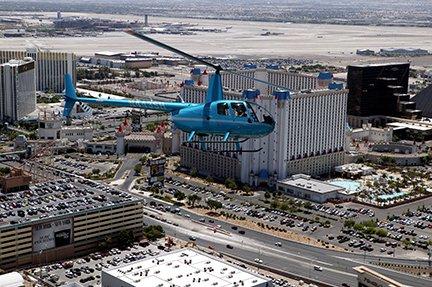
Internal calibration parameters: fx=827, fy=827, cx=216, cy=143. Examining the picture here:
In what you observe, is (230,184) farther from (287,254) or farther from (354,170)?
(287,254)

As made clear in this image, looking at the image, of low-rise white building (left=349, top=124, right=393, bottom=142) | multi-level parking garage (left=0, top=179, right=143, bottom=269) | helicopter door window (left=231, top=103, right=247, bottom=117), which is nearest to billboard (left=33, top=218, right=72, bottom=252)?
multi-level parking garage (left=0, top=179, right=143, bottom=269)

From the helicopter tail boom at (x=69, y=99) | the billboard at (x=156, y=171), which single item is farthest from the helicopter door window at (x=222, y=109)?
the billboard at (x=156, y=171)

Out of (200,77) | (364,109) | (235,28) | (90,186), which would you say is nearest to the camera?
(90,186)

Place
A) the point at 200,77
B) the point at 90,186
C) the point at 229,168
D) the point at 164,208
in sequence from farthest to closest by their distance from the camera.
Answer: the point at 200,77 < the point at 229,168 < the point at 164,208 < the point at 90,186

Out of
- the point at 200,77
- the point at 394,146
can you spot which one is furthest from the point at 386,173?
the point at 200,77

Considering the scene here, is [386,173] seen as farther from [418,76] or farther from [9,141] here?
[418,76]

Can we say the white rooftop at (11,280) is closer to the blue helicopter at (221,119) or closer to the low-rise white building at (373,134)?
the blue helicopter at (221,119)

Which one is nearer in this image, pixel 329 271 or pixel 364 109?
pixel 329 271

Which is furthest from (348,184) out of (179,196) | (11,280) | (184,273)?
(11,280)
